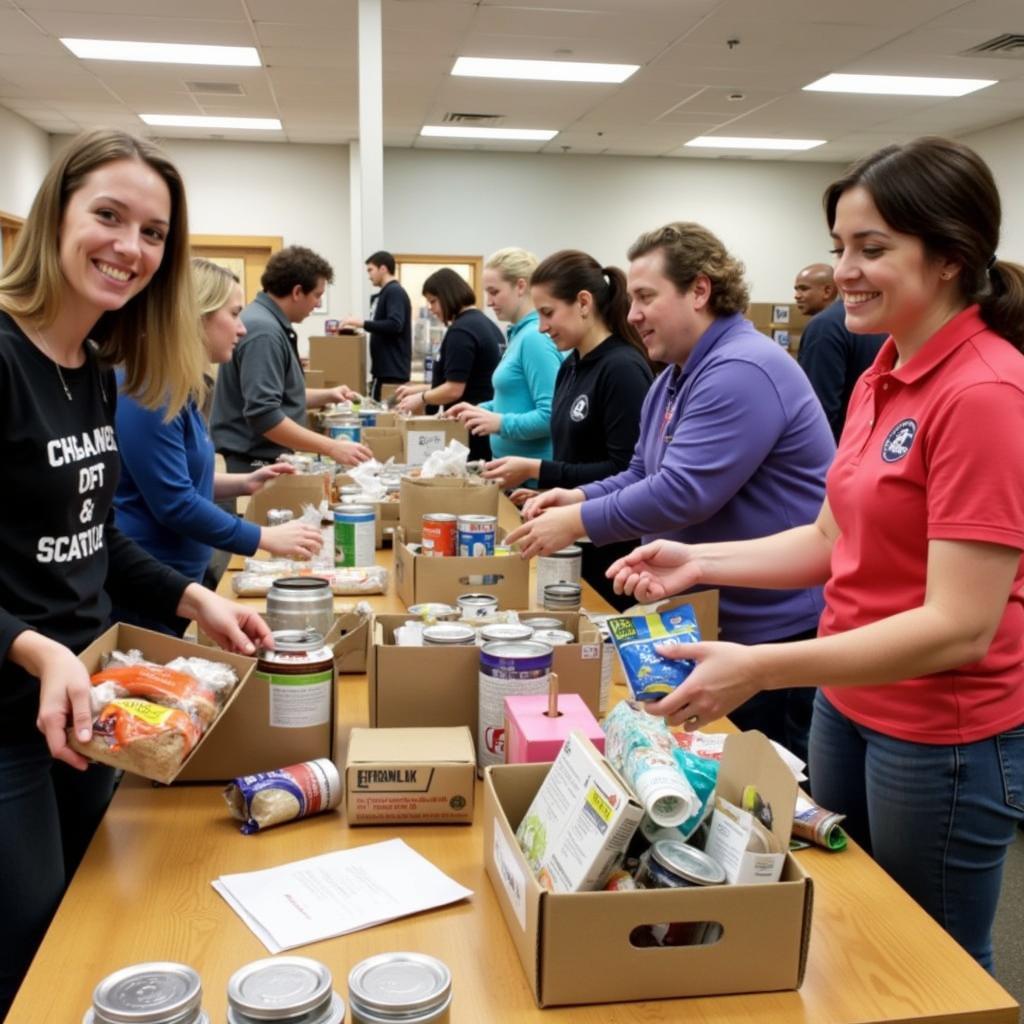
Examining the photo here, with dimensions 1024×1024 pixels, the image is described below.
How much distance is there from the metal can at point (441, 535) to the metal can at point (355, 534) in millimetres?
325

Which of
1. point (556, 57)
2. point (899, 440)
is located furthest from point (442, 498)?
point (556, 57)

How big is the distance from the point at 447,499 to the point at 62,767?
1312mm

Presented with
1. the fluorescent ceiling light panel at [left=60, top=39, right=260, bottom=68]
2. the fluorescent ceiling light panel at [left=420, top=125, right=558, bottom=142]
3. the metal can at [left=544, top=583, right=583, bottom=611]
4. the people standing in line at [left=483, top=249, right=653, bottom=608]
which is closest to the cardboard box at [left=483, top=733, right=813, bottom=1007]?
the metal can at [left=544, top=583, right=583, bottom=611]

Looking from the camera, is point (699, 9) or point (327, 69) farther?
point (327, 69)

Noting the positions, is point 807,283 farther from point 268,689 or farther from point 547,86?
point 268,689

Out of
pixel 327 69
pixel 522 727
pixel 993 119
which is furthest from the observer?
pixel 993 119

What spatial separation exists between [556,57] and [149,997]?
295 inches

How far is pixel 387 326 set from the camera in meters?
7.16

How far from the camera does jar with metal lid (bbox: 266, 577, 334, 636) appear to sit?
5.76ft

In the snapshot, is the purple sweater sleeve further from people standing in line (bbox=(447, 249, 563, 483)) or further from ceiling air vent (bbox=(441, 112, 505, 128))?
ceiling air vent (bbox=(441, 112, 505, 128))

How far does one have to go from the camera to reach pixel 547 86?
8258 mm

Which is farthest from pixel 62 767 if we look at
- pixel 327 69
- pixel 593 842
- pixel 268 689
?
pixel 327 69

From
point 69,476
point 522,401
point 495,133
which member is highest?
point 495,133

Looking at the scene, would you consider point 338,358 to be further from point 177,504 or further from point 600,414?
point 177,504
